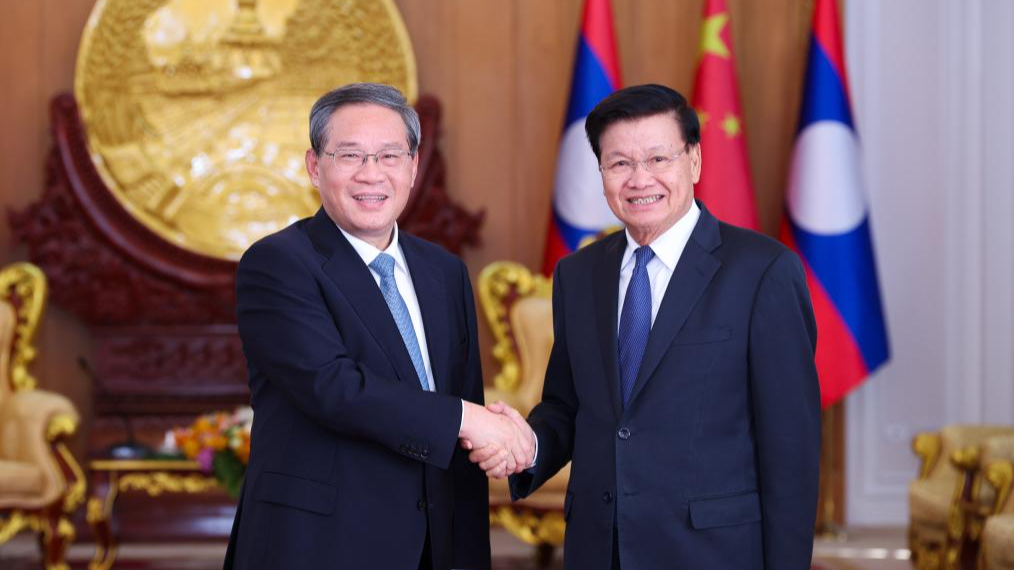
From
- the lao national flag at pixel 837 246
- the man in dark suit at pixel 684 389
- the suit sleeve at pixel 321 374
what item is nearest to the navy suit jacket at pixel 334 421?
the suit sleeve at pixel 321 374

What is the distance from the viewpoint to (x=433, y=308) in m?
2.23

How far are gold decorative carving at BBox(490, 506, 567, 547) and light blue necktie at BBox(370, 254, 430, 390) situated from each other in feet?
8.21

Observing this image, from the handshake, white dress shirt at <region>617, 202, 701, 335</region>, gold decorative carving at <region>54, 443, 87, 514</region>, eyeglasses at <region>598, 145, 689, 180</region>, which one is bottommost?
gold decorative carving at <region>54, 443, 87, 514</region>

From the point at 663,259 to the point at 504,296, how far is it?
10.3 feet

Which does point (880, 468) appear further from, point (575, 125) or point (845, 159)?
point (575, 125)

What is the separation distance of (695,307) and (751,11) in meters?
4.07

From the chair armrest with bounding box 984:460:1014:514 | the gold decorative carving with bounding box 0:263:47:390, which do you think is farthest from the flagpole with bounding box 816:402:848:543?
the gold decorative carving with bounding box 0:263:47:390

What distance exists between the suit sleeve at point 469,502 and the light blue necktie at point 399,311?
0.49ft

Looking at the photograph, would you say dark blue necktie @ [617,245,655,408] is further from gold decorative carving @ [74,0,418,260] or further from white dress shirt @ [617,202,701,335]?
gold decorative carving @ [74,0,418,260]

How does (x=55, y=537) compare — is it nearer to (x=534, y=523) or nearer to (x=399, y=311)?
(x=534, y=523)

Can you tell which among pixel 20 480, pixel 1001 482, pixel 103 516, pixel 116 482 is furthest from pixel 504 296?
pixel 1001 482

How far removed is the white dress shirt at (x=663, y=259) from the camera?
7.09 feet

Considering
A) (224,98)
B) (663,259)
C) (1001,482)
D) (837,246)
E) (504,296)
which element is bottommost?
(1001,482)

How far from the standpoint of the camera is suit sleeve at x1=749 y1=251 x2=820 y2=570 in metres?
2.01
